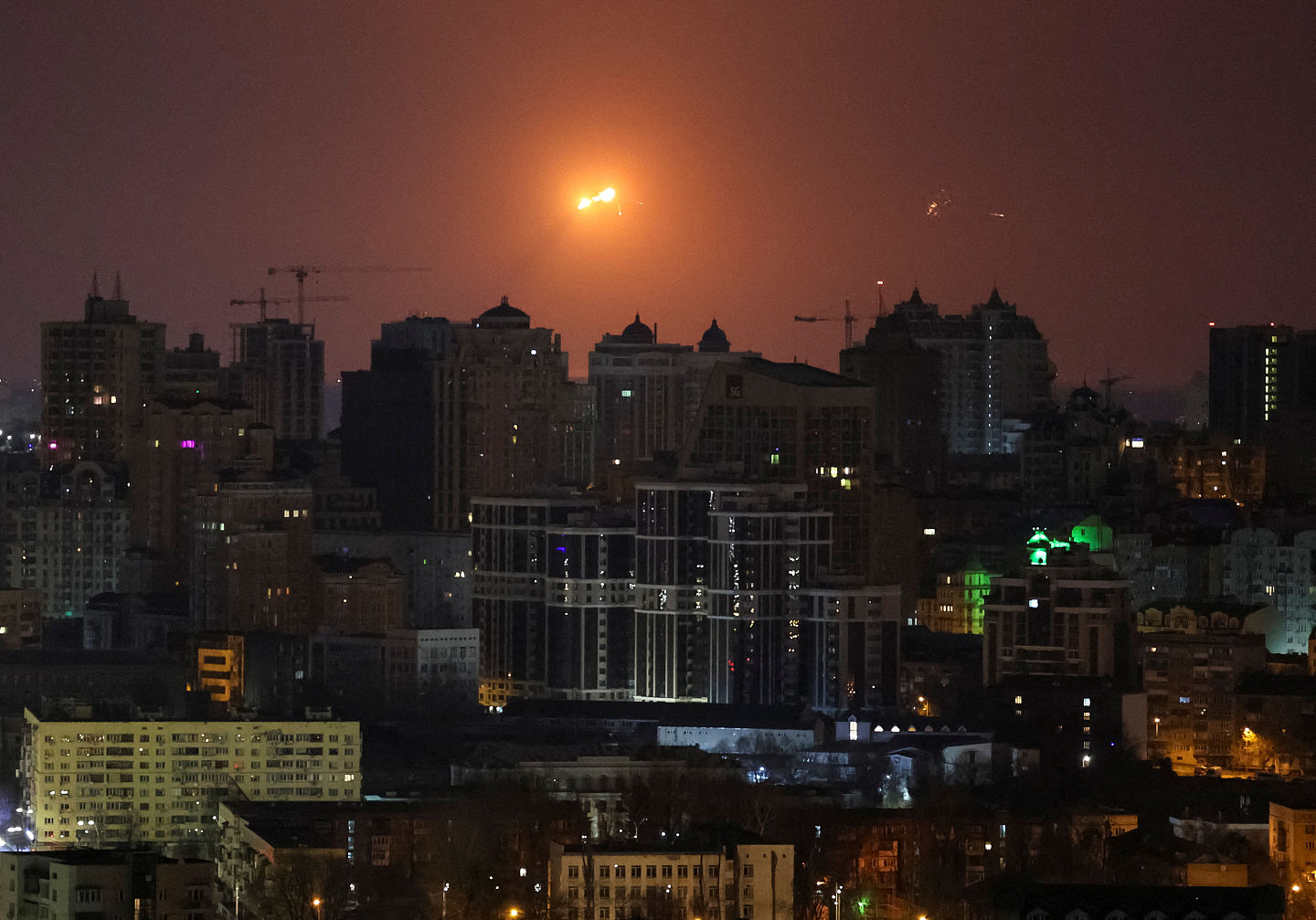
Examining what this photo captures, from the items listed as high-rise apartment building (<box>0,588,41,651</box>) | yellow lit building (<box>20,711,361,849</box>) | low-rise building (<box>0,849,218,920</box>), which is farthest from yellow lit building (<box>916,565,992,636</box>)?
low-rise building (<box>0,849,218,920</box>)

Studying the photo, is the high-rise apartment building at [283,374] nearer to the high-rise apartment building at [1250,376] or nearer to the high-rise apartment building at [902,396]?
the high-rise apartment building at [902,396]

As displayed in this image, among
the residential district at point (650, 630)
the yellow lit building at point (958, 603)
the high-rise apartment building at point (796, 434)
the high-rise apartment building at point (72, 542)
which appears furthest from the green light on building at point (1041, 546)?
the high-rise apartment building at point (72, 542)

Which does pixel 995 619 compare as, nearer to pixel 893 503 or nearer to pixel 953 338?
pixel 893 503

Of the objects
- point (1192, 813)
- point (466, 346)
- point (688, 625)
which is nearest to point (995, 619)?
point (688, 625)

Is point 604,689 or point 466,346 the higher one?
point 466,346

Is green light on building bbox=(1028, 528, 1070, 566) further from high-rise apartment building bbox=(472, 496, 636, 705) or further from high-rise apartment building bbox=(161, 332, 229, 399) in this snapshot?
high-rise apartment building bbox=(161, 332, 229, 399)
